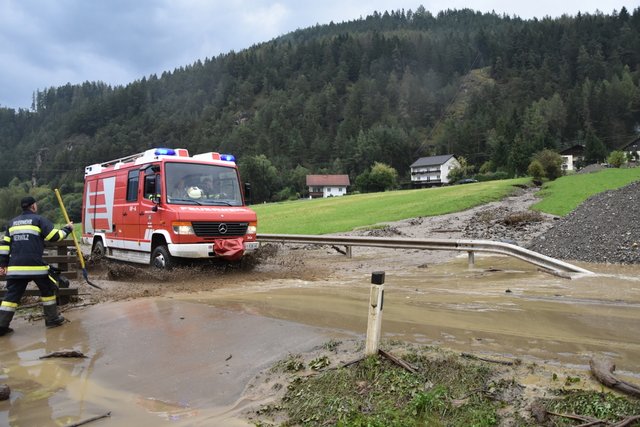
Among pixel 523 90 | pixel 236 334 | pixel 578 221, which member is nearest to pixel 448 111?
pixel 523 90

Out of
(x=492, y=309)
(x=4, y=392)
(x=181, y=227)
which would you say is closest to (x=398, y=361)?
(x=492, y=309)

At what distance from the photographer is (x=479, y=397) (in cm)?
392

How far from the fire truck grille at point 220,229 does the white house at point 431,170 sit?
4075 inches

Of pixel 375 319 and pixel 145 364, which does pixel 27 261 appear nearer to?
pixel 145 364

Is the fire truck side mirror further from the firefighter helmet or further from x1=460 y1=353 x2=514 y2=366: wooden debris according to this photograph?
x1=460 y1=353 x2=514 y2=366: wooden debris

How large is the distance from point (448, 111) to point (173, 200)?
165 m

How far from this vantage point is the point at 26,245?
24.1ft

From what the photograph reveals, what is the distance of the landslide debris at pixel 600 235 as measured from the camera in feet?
40.3

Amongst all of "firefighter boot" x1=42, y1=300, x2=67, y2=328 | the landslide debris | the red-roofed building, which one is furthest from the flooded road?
the red-roofed building

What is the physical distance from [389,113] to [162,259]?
158m

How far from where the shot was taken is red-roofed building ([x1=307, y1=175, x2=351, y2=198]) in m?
122

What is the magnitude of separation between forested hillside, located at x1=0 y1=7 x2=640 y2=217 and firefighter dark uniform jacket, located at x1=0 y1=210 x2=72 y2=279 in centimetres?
9078

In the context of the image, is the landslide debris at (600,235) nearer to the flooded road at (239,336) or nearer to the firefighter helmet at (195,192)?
the flooded road at (239,336)

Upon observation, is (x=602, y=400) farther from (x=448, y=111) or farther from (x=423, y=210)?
(x=448, y=111)
